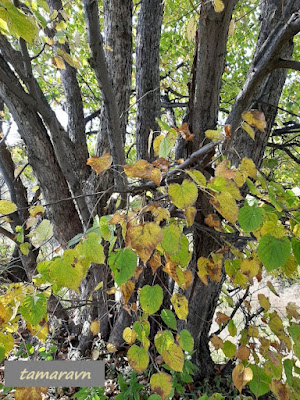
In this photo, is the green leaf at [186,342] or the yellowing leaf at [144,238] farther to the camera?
the green leaf at [186,342]

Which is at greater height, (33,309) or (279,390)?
(33,309)

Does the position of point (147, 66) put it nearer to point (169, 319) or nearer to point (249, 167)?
point (249, 167)

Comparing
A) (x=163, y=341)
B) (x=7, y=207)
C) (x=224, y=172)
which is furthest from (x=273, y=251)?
(x=7, y=207)

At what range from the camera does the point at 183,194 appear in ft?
2.02

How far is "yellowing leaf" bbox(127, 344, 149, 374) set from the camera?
2.64 ft

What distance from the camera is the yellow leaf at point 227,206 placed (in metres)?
0.62

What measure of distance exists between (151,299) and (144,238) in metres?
0.29

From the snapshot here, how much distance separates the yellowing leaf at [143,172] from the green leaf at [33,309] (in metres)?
0.43

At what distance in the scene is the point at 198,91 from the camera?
1153mm

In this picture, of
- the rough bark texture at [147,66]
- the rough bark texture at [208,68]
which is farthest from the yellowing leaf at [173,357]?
the rough bark texture at [147,66]

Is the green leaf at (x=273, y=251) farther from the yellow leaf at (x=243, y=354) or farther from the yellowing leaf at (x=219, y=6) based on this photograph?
the yellowing leaf at (x=219, y=6)

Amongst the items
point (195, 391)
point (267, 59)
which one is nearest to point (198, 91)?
point (267, 59)

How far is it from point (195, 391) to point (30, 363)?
4.31ft

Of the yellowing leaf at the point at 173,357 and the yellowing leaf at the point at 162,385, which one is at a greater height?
the yellowing leaf at the point at 173,357
